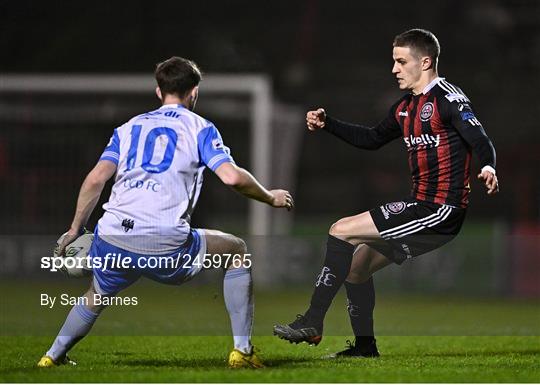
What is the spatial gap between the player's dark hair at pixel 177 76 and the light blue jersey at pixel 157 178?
0.16 m

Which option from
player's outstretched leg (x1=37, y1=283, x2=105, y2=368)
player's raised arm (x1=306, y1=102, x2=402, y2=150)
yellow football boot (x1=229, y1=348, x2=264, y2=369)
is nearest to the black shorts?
player's raised arm (x1=306, y1=102, x2=402, y2=150)

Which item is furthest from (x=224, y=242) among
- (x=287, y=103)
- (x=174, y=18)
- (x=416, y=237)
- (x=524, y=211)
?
(x=174, y=18)

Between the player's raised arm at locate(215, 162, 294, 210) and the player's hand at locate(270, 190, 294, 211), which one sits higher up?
the player's raised arm at locate(215, 162, 294, 210)

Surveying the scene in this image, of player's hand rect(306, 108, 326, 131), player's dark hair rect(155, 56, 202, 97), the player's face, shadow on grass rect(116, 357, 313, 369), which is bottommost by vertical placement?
shadow on grass rect(116, 357, 313, 369)

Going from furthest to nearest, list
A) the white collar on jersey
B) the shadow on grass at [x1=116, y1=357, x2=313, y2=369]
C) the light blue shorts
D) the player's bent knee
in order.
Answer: the white collar on jersey, the player's bent knee, the shadow on grass at [x1=116, y1=357, x2=313, y2=369], the light blue shorts

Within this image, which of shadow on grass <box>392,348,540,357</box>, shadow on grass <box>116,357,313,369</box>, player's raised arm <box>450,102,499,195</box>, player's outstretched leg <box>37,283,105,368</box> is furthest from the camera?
shadow on grass <box>392,348,540,357</box>

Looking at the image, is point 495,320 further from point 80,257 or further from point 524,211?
point 524,211

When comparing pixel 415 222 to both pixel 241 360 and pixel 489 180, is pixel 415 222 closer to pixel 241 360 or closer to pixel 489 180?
pixel 489 180

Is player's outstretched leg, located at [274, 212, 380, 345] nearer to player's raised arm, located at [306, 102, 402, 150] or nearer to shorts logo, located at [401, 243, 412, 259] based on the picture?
shorts logo, located at [401, 243, 412, 259]

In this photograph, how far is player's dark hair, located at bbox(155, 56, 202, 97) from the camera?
5840 millimetres

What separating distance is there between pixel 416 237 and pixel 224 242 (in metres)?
1.18

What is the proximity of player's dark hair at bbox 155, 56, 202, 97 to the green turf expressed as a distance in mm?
1137

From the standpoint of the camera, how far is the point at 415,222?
633 cm

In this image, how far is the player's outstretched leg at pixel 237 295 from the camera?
5.87m
